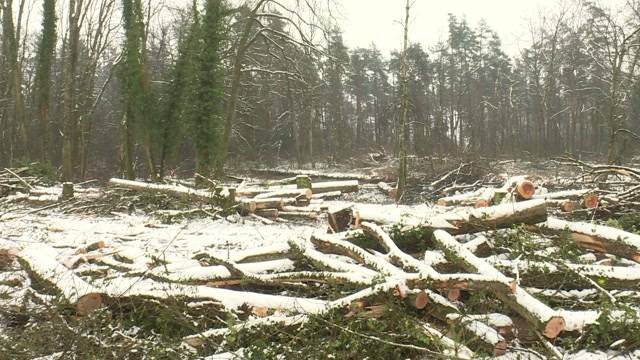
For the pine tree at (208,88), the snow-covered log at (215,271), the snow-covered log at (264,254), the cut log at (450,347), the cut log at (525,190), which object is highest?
the pine tree at (208,88)

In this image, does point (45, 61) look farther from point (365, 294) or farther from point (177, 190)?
point (365, 294)

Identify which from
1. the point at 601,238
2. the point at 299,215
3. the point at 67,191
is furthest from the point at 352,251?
the point at 67,191

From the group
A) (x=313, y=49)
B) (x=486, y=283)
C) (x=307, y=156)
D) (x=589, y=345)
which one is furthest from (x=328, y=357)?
(x=307, y=156)

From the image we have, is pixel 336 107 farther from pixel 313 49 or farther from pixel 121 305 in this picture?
pixel 121 305

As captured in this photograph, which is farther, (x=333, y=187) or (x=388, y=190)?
(x=388, y=190)

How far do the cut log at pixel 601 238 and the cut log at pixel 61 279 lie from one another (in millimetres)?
5142

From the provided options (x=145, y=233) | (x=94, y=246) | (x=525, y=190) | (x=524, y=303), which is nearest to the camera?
(x=524, y=303)

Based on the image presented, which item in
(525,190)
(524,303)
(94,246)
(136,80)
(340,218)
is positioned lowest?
(94,246)

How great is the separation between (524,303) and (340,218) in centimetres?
392

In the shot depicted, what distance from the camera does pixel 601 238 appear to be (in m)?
5.28

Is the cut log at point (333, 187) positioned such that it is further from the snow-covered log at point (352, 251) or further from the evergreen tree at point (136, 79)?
the evergreen tree at point (136, 79)

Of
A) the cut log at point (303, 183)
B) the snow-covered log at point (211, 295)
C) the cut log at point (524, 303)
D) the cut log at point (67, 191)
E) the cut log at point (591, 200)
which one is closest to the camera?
the cut log at point (524, 303)

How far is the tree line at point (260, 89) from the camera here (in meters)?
20.3

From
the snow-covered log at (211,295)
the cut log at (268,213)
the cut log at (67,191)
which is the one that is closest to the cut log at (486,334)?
the snow-covered log at (211,295)
